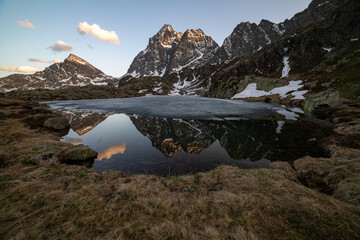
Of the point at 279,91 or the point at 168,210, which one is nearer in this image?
the point at 168,210

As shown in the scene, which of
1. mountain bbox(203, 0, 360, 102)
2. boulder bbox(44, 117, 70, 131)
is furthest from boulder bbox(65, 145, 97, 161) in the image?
mountain bbox(203, 0, 360, 102)

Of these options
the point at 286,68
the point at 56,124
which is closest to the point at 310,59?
the point at 286,68

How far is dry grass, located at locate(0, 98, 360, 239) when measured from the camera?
4.19m

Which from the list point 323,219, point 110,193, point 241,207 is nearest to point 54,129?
point 110,193

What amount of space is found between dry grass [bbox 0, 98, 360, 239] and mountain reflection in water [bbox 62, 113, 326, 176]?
12.3 ft

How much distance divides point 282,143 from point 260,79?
81.1 metres

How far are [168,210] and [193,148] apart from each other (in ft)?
32.0

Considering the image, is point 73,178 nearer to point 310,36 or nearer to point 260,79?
point 260,79

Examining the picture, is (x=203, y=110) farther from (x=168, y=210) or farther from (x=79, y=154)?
(x=168, y=210)

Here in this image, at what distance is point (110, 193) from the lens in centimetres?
671

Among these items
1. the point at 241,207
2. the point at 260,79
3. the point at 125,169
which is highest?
the point at 260,79

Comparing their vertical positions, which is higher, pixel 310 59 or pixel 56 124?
pixel 310 59

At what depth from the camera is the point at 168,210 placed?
17.5ft

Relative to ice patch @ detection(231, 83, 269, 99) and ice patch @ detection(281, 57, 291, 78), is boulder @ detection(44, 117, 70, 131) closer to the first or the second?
ice patch @ detection(231, 83, 269, 99)
